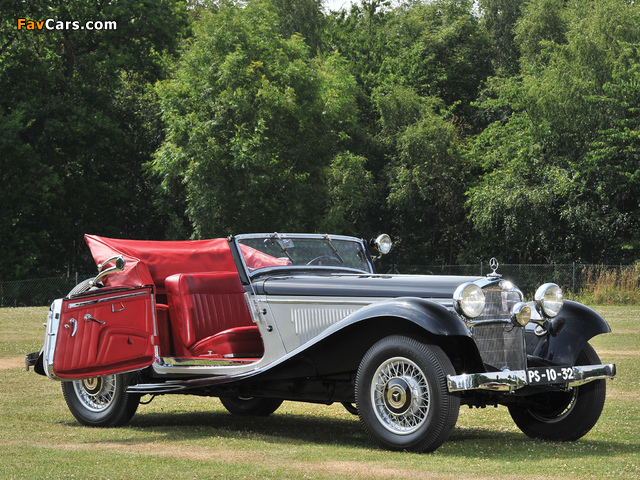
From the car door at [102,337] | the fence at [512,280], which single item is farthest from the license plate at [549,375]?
the fence at [512,280]

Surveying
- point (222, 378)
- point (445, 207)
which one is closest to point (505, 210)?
point (445, 207)

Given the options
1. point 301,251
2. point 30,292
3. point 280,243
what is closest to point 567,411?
point 301,251

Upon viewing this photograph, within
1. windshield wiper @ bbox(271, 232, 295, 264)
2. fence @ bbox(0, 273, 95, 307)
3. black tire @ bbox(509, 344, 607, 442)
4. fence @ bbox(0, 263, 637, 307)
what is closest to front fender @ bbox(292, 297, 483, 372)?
black tire @ bbox(509, 344, 607, 442)

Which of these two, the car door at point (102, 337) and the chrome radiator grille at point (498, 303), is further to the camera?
the car door at point (102, 337)

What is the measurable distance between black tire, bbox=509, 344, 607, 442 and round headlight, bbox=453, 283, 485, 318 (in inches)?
52.6

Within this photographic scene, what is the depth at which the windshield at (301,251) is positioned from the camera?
873cm

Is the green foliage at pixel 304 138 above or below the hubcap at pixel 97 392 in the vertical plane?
above

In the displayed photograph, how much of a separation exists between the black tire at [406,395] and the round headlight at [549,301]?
142 centimetres

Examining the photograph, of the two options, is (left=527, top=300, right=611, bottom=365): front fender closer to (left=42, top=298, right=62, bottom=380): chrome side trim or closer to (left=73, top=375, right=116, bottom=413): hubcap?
(left=73, top=375, right=116, bottom=413): hubcap

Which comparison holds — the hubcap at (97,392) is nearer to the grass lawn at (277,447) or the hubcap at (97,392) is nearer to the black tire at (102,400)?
the black tire at (102,400)

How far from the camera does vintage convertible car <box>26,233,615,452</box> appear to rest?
7051mm

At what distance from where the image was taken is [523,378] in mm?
6977

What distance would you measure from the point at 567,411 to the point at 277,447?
2591 mm

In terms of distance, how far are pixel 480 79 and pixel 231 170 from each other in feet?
52.8
